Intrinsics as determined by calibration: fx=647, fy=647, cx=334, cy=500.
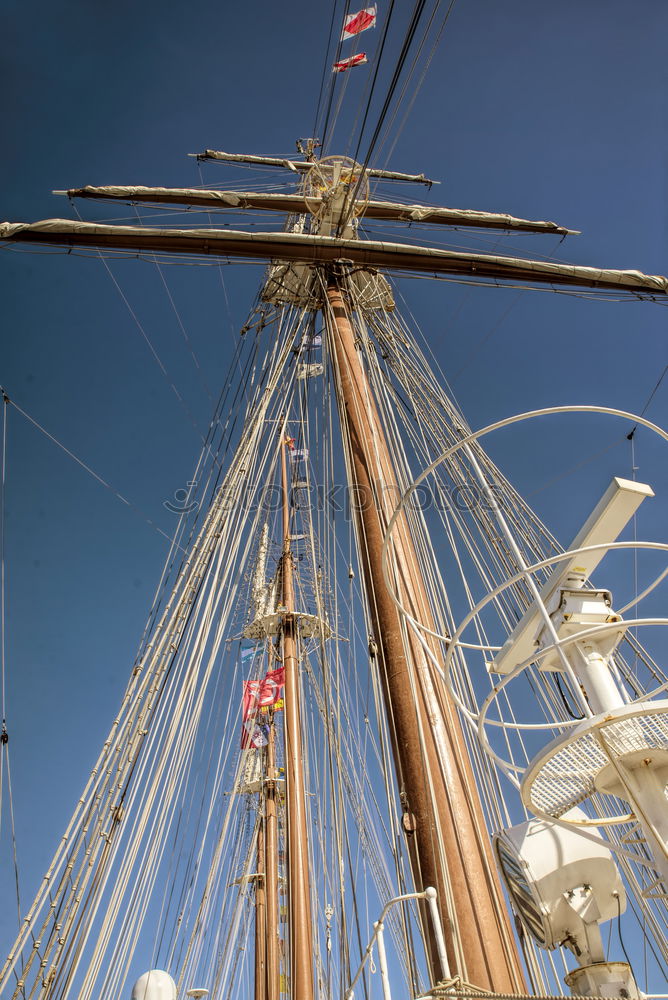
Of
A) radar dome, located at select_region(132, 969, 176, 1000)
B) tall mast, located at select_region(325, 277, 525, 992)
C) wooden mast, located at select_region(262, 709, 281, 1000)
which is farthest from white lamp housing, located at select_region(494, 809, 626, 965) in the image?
wooden mast, located at select_region(262, 709, 281, 1000)

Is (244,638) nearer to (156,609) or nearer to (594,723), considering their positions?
(156,609)

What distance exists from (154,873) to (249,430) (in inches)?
252

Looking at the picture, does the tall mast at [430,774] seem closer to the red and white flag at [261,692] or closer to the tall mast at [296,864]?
the tall mast at [296,864]

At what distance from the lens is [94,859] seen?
668 cm

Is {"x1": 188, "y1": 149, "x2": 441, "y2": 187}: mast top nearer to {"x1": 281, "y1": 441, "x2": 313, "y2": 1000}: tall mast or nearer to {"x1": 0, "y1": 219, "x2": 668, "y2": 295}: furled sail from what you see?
{"x1": 0, "y1": 219, "x2": 668, "y2": 295}: furled sail

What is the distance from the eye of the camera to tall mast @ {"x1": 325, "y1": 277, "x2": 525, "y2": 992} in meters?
3.92

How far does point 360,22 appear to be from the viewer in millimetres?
10281

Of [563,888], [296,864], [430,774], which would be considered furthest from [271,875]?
[563,888]

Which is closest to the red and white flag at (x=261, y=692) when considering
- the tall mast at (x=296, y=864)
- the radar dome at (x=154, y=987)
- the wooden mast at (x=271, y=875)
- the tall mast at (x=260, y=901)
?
the tall mast at (x=296, y=864)

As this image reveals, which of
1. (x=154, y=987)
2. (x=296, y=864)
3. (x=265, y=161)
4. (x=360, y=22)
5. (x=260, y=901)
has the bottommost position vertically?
(x=154, y=987)

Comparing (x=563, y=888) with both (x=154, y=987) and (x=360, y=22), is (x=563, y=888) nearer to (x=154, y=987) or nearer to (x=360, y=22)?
(x=154, y=987)

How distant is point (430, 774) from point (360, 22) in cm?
1114

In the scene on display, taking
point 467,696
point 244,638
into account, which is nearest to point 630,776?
point 467,696

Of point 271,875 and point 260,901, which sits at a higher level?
point 260,901
